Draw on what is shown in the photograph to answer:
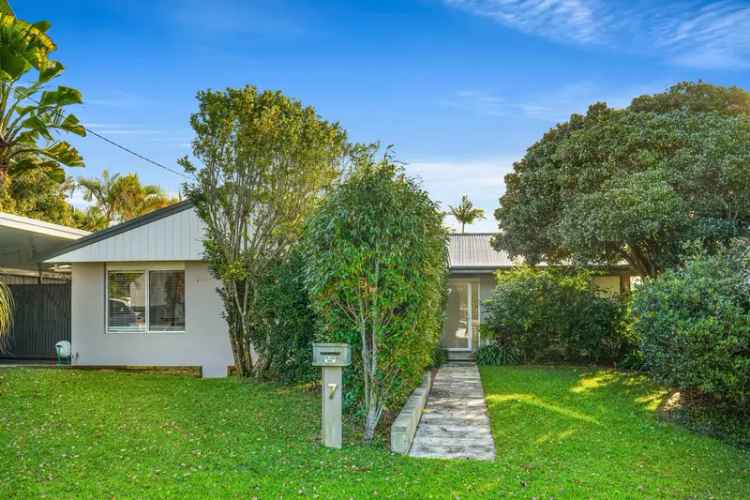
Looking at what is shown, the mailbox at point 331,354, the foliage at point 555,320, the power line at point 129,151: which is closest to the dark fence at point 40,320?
the power line at point 129,151

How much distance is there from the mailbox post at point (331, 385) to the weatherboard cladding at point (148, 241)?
7.83m

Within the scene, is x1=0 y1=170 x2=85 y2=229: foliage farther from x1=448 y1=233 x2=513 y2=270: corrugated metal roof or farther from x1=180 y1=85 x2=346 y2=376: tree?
x1=180 y1=85 x2=346 y2=376: tree

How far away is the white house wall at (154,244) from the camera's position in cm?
1416

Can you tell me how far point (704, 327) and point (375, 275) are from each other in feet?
15.0

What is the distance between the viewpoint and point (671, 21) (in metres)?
10.5

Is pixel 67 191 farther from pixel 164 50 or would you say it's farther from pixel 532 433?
pixel 532 433

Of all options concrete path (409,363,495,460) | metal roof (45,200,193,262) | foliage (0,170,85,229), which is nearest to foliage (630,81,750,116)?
concrete path (409,363,495,460)

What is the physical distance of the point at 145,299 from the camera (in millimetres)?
14781

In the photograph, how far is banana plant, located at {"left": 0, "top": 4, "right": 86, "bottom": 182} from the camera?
30.5ft

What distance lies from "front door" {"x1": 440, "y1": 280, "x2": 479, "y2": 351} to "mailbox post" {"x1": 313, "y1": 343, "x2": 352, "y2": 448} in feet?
36.2

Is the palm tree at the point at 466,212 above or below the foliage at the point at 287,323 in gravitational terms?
above

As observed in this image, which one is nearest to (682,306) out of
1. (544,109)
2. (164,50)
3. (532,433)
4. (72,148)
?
(532,433)

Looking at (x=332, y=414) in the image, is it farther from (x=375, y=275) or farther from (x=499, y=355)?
(x=499, y=355)

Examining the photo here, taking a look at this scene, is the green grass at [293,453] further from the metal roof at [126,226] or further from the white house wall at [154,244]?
the metal roof at [126,226]
